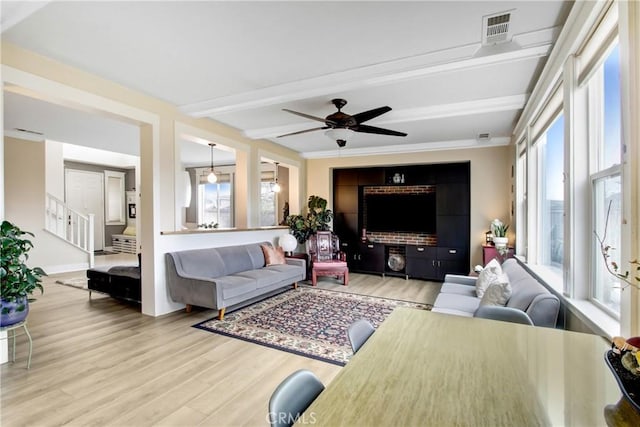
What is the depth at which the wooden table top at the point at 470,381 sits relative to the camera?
873 millimetres

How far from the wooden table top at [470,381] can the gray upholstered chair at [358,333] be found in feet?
0.50

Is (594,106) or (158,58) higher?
(158,58)

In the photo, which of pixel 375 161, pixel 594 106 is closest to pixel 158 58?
pixel 594 106

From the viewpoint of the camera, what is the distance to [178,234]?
4168mm

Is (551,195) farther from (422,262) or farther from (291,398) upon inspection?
(291,398)

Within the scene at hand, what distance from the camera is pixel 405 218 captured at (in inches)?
262

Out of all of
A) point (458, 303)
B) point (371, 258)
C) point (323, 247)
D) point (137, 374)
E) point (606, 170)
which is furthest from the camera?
point (371, 258)

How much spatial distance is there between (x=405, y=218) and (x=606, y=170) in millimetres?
4753

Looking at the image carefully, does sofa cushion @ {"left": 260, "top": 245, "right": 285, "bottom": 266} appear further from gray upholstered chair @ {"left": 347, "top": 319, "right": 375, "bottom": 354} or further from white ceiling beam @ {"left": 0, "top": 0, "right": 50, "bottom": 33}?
white ceiling beam @ {"left": 0, "top": 0, "right": 50, "bottom": 33}

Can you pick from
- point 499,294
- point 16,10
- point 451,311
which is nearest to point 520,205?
point 499,294

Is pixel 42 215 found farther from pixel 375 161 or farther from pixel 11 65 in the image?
pixel 375 161

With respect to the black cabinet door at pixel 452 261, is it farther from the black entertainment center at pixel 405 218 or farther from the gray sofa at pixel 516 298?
the gray sofa at pixel 516 298

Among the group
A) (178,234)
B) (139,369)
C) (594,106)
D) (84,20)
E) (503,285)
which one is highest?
(84,20)

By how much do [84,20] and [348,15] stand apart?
1980 millimetres
